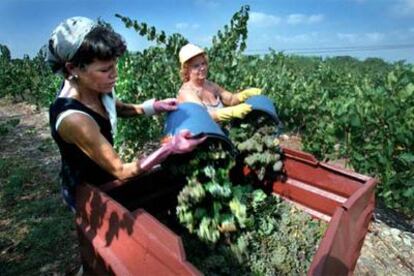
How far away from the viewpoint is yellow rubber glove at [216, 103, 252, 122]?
3004mm

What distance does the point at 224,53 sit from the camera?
538cm

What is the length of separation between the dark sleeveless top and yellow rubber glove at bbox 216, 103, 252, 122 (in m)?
0.88

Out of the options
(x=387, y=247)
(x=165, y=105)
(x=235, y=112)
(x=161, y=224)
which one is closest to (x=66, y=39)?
(x=165, y=105)

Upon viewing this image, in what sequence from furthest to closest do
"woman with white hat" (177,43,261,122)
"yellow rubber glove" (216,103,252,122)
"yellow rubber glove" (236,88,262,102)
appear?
"yellow rubber glove" (236,88,262,102), "woman with white hat" (177,43,261,122), "yellow rubber glove" (216,103,252,122)

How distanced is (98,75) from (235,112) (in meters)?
1.08

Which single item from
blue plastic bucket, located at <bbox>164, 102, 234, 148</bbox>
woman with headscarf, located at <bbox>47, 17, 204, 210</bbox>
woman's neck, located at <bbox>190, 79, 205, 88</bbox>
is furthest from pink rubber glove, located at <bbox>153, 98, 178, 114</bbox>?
woman's neck, located at <bbox>190, 79, 205, 88</bbox>

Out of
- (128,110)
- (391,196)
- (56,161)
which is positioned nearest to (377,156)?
(391,196)

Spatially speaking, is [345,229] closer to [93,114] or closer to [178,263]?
[178,263]

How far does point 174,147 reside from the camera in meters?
2.22

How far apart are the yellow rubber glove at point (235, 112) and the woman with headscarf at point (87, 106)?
0.81 m

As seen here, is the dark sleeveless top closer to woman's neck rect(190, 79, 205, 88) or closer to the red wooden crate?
the red wooden crate

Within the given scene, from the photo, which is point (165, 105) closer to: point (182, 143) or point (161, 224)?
point (182, 143)

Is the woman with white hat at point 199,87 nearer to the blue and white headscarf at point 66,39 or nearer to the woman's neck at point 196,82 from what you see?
the woman's neck at point 196,82

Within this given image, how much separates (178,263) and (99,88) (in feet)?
3.92
